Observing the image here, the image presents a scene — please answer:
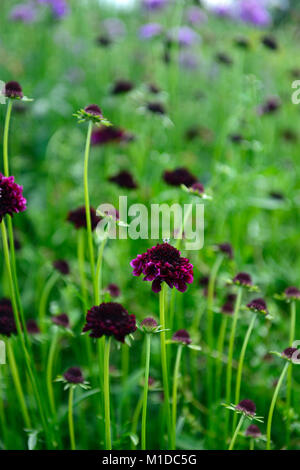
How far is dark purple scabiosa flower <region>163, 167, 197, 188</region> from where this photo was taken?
1.41m

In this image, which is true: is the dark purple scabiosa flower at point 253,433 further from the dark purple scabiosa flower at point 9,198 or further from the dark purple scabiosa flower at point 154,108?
the dark purple scabiosa flower at point 154,108

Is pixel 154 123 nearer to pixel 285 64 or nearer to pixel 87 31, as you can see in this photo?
pixel 285 64

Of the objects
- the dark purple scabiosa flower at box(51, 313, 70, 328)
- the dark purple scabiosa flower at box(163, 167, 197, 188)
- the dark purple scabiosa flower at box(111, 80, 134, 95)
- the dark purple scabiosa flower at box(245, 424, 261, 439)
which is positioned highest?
the dark purple scabiosa flower at box(111, 80, 134, 95)

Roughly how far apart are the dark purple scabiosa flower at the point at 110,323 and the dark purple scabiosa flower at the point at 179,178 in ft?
2.07

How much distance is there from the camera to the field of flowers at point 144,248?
1.06m

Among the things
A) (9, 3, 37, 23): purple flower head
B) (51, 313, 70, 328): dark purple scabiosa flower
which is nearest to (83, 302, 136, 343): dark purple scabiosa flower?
(51, 313, 70, 328): dark purple scabiosa flower

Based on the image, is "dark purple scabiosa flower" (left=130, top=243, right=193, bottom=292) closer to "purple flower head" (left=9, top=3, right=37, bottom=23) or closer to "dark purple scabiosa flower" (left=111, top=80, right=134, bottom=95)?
"dark purple scabiosa flower" (left=111, top=80, right=134, bottom=95)

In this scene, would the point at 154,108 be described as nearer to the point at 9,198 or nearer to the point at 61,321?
the point at 61,321

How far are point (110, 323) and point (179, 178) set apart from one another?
0.69 meters

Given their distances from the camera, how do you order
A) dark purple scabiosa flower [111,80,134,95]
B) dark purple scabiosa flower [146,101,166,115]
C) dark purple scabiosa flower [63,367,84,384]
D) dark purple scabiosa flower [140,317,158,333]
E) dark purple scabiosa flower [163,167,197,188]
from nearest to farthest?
dark purple scabiosa flower [140,317,158,333] < dark purple scabiosa flower [63,367,84,384] < dark purple scabiosa flower [163,167,197,188] < dark purple scabiosa flower [146,101,166,115] < dark purple scabiosa flower [111,80,134,95]

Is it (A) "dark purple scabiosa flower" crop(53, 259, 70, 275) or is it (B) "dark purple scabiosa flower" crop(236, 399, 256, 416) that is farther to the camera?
(A) "dark purple scabiosa flower" crop(53, 259, 70, 275)
